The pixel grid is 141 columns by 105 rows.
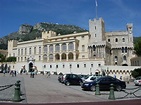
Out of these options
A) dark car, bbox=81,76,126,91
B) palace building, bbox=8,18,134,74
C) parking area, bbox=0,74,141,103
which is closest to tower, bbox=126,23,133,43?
palace building, bbox=8,18,134,74

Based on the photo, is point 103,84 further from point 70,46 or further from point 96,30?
point 96,30

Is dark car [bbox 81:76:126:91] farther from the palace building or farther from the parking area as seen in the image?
the palace building

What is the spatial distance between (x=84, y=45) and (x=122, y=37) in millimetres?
14837

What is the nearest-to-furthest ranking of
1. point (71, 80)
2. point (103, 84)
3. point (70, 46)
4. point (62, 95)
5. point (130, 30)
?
point (62, 95) → point (103, 84) → point (71, 80) → point (70, 46) → point (130, 30)

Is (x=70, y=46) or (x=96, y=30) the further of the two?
(x=70, y=46)

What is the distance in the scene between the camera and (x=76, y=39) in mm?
80625

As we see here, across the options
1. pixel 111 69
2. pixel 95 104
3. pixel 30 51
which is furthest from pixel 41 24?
pixel 95 104

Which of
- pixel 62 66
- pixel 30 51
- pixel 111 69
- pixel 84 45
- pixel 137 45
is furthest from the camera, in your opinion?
pixel 30 51

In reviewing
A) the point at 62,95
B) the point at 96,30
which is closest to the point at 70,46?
the point at 96,30

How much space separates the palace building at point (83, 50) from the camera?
242 feet

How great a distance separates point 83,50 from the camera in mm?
79812

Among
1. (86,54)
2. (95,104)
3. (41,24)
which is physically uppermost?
(41,24)

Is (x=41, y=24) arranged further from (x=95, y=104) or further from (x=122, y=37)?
(x=95, y=104)

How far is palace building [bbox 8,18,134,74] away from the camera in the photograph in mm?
73756
